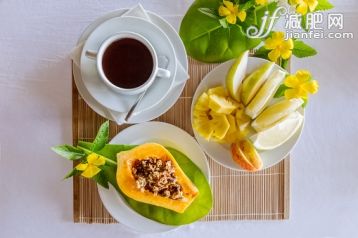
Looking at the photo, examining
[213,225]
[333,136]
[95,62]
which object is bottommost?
[213,225]

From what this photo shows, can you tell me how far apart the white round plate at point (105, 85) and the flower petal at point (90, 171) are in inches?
3.3

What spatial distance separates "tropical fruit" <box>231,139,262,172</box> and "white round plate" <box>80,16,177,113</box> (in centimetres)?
13

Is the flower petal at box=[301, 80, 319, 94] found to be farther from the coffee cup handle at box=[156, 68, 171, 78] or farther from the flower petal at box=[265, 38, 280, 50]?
the coffee cup handle at box=[156, 68, 171, 78]

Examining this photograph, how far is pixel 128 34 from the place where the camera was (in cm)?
70

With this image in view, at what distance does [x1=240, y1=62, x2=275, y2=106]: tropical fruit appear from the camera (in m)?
0.73

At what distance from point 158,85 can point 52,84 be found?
173 mm

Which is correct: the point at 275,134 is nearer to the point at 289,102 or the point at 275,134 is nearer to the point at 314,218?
the point at 289,102

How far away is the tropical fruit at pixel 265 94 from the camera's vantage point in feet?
2.36

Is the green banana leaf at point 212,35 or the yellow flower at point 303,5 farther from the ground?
the yellow flower at point 303,5

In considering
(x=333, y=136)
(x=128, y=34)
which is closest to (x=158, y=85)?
(x=128, y=34)

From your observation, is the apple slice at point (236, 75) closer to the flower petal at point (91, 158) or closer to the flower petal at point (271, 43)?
the flower petal at point (271, 43)

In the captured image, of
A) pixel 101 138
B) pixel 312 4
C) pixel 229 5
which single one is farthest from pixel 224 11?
pixel 101 138

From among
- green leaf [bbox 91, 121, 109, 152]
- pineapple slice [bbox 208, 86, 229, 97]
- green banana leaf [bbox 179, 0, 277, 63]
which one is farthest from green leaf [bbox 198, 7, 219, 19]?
green leaf [bbox 91, 121, 109, 152]

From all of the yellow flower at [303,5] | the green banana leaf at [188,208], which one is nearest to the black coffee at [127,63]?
the green banana leaf at [188,208]
